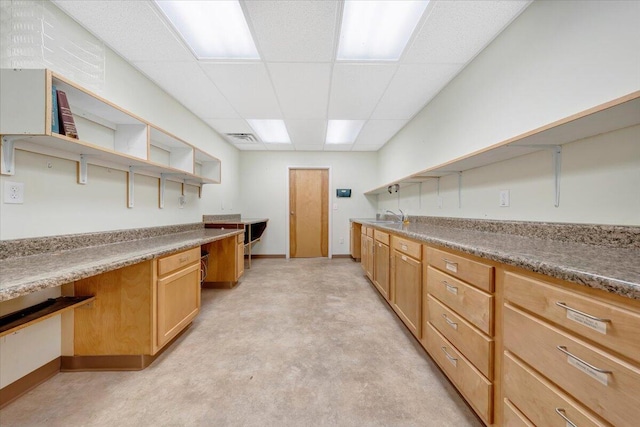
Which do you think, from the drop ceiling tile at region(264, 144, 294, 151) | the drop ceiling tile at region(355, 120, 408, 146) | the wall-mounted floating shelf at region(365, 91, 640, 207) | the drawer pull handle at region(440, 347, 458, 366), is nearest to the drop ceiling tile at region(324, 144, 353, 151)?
the drop ceiling tile at region(355, 120, 408, 146)

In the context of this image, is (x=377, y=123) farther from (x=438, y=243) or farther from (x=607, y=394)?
(x=607, y=394)

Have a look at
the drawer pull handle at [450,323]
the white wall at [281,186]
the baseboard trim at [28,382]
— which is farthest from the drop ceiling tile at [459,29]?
the baseboard trim at [28,382]

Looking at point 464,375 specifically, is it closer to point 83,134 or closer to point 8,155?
point 8,155

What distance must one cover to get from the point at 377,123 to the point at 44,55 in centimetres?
329

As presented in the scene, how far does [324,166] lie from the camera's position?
197 inches

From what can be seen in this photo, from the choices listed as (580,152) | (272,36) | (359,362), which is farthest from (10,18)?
(580,152)

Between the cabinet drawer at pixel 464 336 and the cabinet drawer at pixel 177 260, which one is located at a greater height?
the cabinet drawer at pixel 177 260

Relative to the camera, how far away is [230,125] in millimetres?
3541

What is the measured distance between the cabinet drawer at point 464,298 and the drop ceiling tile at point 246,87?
2251 mm

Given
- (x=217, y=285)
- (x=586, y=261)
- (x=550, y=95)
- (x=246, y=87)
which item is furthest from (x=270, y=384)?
(x=246, y=87)

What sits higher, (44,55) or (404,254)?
(44,55)

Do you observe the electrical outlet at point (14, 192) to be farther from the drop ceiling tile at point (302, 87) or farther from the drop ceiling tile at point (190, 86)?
the drop ceiling tile at point (302, 87)

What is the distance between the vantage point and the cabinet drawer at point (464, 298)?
3.40ft

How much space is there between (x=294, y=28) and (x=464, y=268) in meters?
1.93
